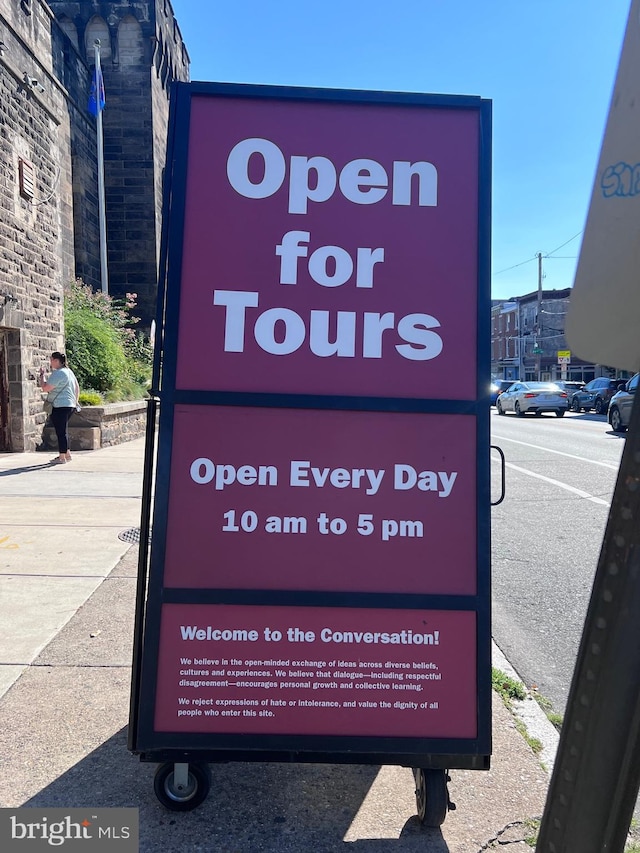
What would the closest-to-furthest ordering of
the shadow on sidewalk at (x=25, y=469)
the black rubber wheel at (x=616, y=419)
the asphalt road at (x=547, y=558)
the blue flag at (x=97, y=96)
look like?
the asphalt road at (x=547, y=558) < the shadow on sidewalk at (x=25, y=469) < the black rubber wheel at (x=616, y=419) < the blue flag at (x=97, y=96)

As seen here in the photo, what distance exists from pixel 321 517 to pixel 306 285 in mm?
821

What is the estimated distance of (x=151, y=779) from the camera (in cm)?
246

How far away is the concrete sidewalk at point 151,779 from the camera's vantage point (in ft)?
7.16

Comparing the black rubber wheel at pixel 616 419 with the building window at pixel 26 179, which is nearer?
the building window at pixel 26 179

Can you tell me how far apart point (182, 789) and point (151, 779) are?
0.28 meters

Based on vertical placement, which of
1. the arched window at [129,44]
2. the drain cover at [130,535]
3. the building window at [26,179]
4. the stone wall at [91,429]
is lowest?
the drain cover at [130,535]

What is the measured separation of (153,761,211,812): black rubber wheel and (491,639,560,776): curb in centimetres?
144

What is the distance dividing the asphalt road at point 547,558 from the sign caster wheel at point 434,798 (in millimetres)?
1254

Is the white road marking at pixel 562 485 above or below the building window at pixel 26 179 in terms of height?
below

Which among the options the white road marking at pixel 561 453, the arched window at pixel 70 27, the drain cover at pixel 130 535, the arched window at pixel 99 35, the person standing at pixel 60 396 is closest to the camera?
the drain cover at pixel 130 535

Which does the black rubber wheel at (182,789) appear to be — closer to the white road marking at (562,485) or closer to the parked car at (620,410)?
the white road marking at (562,485)

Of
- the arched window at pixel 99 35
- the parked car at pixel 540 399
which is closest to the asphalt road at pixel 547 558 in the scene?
the parked car at pixel 540 399

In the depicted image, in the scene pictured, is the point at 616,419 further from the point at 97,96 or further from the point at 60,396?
the point at 97,96

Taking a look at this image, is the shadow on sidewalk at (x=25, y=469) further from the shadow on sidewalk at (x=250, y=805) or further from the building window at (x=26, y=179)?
the shadow on sidewalk at (x=250, y=805)
